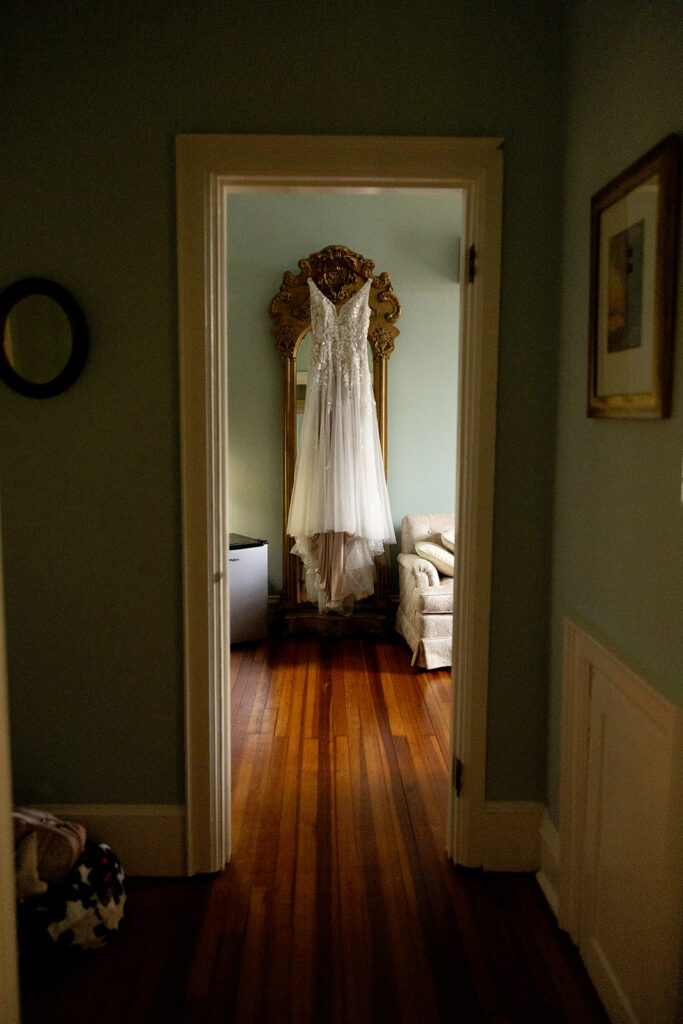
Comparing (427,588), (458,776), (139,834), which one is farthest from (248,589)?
(458,776)

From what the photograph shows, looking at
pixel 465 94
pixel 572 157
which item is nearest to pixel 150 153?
pixel 465 94

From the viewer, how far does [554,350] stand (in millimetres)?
2205

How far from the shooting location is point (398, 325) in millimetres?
4973

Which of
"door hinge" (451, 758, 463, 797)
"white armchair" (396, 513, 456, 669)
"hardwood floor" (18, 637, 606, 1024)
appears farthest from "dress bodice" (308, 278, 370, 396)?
"door hinge" (451, 758, 463, 797)

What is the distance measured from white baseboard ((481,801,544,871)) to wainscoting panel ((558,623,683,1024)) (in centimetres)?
28

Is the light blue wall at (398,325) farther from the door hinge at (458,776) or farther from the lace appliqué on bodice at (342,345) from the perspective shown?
the door hinge at (458,776)

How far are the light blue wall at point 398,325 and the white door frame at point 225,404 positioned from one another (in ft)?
9.11

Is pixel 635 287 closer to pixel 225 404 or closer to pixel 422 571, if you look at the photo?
pixel 225 404

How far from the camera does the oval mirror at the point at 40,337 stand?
213 cm

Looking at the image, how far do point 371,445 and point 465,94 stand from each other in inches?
104

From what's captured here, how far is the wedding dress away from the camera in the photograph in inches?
180

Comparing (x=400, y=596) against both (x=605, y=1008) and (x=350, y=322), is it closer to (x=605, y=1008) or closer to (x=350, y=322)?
(x=350, y=322)

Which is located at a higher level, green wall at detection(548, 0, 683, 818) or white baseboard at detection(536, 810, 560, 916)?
green wall at detection(548, 0, 683, 818)

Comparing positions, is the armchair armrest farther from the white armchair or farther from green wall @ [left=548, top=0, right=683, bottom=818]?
green wall @ [left=548, top=0, right=683, bottom=818]
